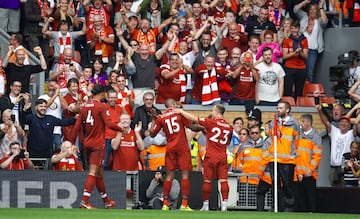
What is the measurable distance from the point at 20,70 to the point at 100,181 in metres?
4.90

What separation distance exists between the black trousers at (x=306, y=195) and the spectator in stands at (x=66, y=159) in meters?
4.27

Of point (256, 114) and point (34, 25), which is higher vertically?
point (34, 25)

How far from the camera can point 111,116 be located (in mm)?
28344

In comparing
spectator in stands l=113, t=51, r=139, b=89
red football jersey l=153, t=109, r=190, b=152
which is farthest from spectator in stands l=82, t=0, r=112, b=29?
red football jersey l=153, t=109, r=190, b=152

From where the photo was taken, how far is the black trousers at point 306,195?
90.2 feet

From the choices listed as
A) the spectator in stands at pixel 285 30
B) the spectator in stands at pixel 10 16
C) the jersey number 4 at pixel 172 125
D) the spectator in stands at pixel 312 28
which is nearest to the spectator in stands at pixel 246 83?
the spectator in stands at pixel 285 30

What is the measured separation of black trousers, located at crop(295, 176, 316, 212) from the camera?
1082 inches

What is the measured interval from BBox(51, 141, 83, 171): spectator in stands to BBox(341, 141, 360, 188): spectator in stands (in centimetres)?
581

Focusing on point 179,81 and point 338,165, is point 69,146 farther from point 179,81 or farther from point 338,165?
point 338,165

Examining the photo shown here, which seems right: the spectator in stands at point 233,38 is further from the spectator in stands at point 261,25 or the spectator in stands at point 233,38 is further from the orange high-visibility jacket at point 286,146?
the orange high-visibility jacket at point 286,146

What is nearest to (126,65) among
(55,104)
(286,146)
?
(55,104)

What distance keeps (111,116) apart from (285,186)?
149 inches

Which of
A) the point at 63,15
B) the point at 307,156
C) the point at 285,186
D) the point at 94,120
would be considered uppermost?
the point at 63,15

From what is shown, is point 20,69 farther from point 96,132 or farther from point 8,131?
point 96,132
